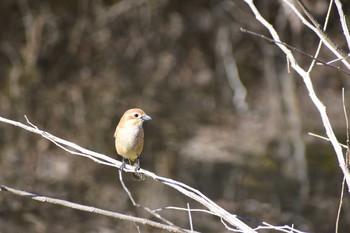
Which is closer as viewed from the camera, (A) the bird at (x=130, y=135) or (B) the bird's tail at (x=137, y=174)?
(B) the bird's tail at (x=137, y=174)

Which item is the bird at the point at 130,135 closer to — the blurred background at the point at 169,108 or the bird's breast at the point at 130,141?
the bird's breast at the point at 130,141

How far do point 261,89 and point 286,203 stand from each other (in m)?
4.86

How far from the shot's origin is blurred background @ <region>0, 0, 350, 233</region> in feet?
34.7

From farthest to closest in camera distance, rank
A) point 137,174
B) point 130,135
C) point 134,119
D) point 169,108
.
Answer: point 169,108, point 134,119, point 130,135, point 137,174

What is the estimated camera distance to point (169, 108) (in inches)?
553

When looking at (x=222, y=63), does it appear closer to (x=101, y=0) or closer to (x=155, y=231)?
(x=101, y=0)

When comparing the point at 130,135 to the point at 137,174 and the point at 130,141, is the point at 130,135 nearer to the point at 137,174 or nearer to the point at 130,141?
the point at 130,141

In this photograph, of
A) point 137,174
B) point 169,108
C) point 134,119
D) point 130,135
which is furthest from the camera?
point 169,108

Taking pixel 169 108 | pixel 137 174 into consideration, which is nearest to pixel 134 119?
pixel 137 174

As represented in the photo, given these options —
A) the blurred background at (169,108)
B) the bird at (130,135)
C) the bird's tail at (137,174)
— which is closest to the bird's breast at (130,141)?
the bird at (130,135)

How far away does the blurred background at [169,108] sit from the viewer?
34.7ft

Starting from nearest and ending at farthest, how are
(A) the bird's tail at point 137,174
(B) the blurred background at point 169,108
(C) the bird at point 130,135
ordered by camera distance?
(A) the bird's tail at point 137,174 < (C) the bird at point 130,135 < (B) the blurred background at point 169,108

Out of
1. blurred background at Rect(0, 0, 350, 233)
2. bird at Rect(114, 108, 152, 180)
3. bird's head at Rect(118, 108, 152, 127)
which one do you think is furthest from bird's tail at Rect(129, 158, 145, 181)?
blurred background at Rect(0, 0, 350, 233)

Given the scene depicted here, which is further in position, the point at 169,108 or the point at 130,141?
the point at 169,108
